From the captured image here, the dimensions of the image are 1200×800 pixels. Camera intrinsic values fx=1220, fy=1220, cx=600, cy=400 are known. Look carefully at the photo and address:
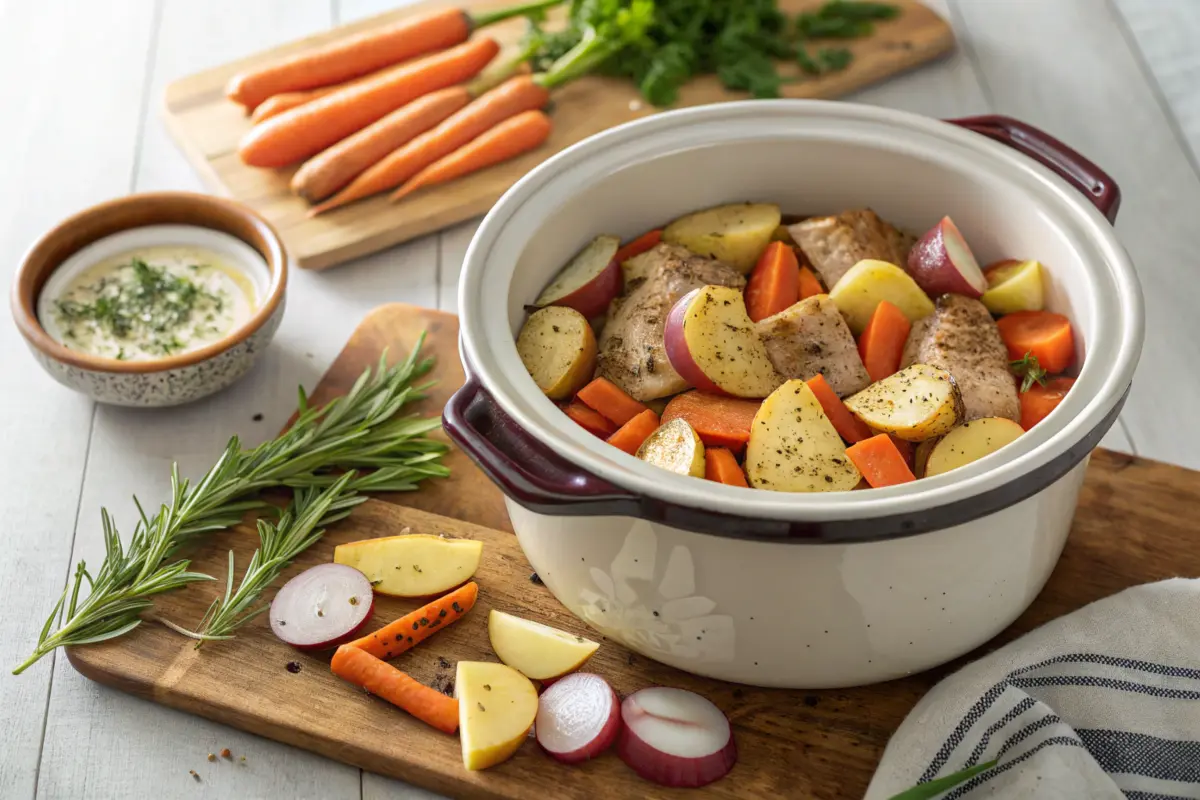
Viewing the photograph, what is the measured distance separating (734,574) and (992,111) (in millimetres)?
2107

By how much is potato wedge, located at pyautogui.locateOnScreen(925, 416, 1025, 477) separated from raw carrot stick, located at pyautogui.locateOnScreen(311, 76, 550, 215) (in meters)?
1.70

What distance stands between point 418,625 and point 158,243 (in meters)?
1.17

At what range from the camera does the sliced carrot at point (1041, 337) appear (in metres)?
1.91

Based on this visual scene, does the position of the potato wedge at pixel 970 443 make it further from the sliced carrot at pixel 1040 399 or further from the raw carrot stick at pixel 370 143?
the raw carrot stick at pixel 370 143

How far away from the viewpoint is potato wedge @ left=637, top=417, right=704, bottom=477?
1.68m

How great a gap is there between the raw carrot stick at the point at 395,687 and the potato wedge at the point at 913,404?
2.46ft

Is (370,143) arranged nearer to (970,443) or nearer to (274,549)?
(274,549)

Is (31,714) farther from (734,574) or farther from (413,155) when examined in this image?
(413,155)

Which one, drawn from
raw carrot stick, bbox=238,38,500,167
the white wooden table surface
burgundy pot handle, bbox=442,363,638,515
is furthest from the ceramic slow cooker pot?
raw carrot stick, bbox=238,38,500,167

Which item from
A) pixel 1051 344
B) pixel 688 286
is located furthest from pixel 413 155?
pixel 1051 344

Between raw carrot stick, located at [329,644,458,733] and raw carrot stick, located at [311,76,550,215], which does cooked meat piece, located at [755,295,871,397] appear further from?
raw carrot stick, located at [311,76,550,215]

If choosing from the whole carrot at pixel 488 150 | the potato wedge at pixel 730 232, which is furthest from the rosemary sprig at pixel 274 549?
the whole carrot at pixel 488 150

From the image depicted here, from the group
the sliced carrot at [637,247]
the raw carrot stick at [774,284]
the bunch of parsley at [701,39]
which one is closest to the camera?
the raw carrot stick at [774,284]

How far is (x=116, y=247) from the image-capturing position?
100 inches
